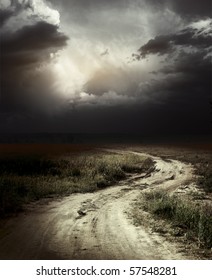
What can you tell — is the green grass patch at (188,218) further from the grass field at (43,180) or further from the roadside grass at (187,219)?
the grass field at (43,180)

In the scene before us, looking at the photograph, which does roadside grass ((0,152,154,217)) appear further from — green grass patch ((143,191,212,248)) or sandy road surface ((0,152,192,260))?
green grass patch ((143,191,212,248))

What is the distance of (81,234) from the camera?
13148mm

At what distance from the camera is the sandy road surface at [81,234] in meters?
11.2

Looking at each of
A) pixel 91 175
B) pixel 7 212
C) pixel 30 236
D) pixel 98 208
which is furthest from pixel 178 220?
pixel 91 175

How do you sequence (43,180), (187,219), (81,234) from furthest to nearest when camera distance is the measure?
(43,180) < (187,219) < (81,234)

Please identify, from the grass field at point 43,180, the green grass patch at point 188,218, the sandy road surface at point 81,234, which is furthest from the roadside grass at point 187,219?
the grass field at point 43,180

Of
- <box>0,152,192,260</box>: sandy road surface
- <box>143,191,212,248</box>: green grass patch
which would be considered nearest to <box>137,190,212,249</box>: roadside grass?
<box>143,191,212,248</box>: green grass patch

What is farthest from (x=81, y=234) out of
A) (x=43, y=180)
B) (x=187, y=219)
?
(x=43, y=180)

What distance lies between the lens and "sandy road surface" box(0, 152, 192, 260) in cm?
1123

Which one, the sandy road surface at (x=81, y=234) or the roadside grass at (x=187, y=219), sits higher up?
the roadside grass at (x=187, y=219)

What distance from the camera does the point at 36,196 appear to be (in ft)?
65.7

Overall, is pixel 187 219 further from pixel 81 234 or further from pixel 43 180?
pixel 43 180
